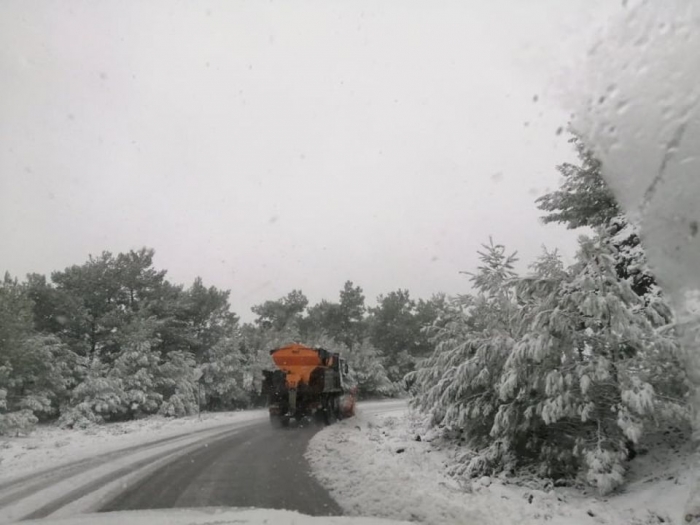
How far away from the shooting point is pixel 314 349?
21328 mm

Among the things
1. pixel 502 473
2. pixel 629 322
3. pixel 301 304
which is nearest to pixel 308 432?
pixel 502 473

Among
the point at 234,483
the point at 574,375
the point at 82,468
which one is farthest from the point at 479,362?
the point at 82,468

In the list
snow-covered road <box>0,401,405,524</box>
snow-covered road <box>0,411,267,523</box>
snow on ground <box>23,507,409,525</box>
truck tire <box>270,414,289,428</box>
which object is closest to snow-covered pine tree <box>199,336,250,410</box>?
truck tire <box>270,414,289,428</box>

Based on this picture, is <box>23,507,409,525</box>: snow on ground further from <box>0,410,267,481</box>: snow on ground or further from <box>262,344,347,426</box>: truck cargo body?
<box>262,344,347,426</box>: truck cargo body

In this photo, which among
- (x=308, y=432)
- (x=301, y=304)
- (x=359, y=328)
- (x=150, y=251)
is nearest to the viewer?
(x=308, y=432)

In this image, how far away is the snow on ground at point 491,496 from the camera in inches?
244

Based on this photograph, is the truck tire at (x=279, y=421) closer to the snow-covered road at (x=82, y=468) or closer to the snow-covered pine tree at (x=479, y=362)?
A: the snow-covered road at (x=82, y=468)

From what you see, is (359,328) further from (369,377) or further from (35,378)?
(35,378)

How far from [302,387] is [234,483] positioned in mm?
11779

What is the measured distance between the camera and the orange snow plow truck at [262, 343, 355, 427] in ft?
65.1

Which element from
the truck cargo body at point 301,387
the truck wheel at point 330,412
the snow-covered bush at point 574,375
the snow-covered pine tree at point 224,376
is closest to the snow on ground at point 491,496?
the snow-covered bush at point 574,375

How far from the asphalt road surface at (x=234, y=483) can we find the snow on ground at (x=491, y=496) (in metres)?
0.41

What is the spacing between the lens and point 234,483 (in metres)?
8.30

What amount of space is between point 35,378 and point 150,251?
1127 cm
